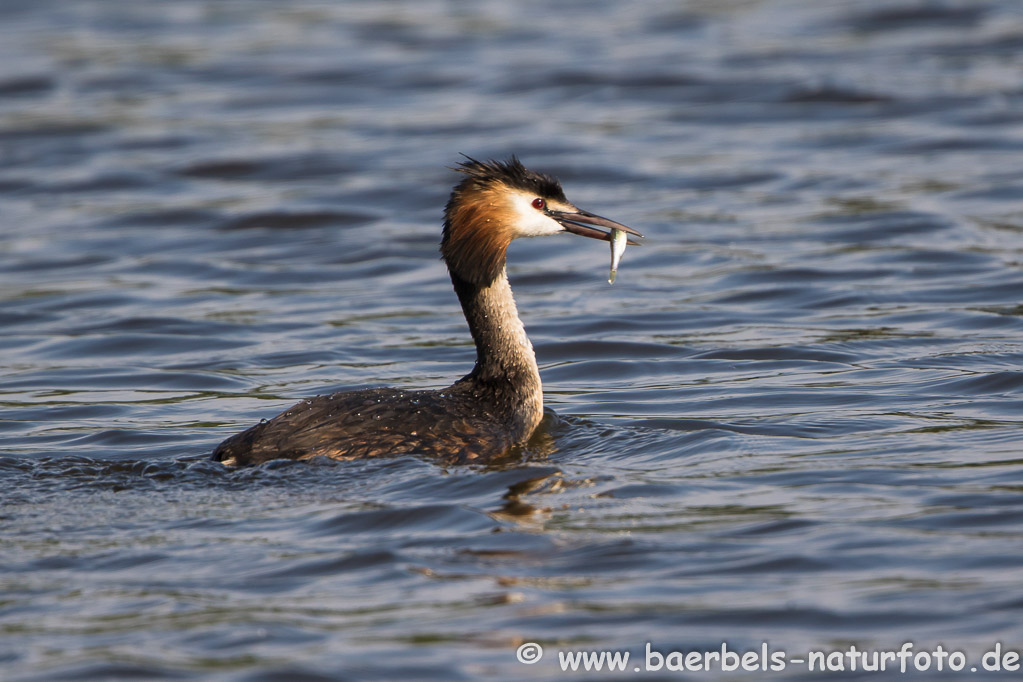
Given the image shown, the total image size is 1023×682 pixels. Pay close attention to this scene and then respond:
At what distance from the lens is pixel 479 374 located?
27.7 feet

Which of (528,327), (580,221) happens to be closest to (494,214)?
(580,221)

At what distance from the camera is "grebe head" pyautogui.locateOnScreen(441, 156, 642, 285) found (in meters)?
8.30

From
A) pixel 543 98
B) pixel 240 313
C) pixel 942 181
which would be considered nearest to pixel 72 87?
pixel 543 98

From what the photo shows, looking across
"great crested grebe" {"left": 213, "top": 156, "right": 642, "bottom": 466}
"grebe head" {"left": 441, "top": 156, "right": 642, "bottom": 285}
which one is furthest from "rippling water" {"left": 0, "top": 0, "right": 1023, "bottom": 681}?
"grebe head" {"left": 441, "top": 156, "right": 642, "bottom": 285}

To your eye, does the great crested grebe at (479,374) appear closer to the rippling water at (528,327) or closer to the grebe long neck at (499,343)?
the grebe long neck at (499,343)

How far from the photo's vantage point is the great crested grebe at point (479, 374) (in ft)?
24.6

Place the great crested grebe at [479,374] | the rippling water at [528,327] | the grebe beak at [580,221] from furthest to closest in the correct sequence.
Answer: the grebe beak at [580,221] < the great crested grebe at [479,374] < the rippling water at [528,327]

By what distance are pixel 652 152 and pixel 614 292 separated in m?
4.93

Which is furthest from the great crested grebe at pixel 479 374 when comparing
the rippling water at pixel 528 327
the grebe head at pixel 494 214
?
the rippling water at pixel 528 327

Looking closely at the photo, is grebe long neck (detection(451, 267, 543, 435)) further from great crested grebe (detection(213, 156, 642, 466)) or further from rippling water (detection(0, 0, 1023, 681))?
rippling water (detection(0, 0, 1023, 681))

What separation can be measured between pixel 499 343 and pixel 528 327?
10.1 feet

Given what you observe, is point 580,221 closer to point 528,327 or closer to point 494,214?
point 494,214

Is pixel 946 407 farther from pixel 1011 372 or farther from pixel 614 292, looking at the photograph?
pixel 614 292

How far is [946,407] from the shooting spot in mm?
8648
